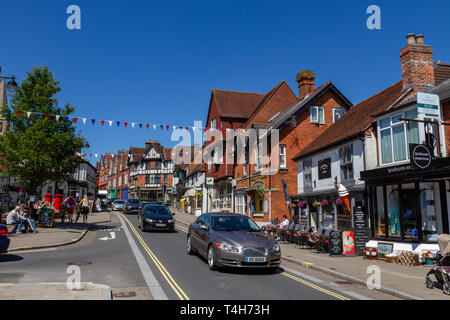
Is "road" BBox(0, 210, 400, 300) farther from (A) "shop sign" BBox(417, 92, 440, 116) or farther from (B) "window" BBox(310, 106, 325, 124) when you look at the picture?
(B) "window" BBox(310, 106, 325, 124)

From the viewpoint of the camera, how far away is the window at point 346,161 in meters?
16.8

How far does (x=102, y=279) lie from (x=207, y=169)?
31.6 m

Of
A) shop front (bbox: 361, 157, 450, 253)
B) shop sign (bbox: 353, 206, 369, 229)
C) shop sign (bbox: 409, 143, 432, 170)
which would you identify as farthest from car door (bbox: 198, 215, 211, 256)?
shop front (bbox: 361, 157, 450, 253)

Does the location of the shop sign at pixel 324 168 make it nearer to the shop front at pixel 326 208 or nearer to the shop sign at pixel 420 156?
the shop front at pixel 326 208

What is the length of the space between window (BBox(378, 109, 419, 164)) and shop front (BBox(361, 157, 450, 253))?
819mm

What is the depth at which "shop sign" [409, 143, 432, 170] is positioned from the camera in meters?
11.2

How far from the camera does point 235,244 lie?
8602mm

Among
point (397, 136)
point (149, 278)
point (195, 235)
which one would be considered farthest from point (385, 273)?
point (149, 278)

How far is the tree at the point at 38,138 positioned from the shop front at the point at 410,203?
15682 mm

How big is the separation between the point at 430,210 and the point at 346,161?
5572 mm

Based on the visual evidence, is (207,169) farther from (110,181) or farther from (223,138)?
(110,181)

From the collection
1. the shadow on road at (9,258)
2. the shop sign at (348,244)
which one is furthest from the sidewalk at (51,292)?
the shop sign at (348,244)
